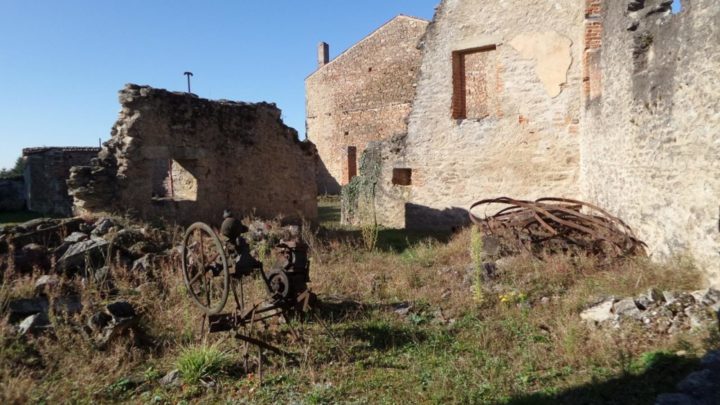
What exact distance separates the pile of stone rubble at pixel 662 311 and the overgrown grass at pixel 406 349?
128 mm

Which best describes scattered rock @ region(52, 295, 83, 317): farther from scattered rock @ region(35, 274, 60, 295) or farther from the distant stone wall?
the distant stone wall

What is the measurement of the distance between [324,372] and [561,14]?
8.03 metres

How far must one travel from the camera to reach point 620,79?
6.84 m

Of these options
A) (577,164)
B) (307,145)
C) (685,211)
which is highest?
(307,145)

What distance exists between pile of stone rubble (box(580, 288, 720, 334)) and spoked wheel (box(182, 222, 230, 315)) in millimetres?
3360

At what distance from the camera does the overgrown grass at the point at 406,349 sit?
3582 millimetres

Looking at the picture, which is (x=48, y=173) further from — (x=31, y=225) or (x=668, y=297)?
(x=668, y=297)

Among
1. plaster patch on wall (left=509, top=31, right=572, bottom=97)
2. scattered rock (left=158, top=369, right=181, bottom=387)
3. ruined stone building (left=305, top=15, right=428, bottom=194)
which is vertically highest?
ruined stone building (left=305, top=15, right=428, bottom=194)

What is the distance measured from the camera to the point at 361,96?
24.2m

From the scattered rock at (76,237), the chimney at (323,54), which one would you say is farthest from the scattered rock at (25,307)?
the chimney at (323,54)

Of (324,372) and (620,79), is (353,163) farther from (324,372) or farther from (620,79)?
(324,372)

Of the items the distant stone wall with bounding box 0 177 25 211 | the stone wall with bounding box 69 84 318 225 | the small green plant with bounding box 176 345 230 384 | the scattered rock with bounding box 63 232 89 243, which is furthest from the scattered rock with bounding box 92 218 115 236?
the distant stone wall with bounding box 0 177 25 211

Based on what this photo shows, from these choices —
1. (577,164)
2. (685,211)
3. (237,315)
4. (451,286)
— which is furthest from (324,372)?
(577,164)

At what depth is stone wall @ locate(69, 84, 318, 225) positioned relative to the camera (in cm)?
909
